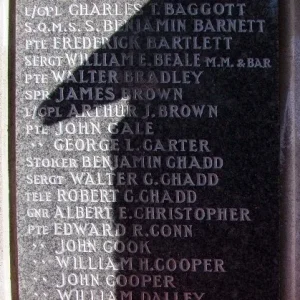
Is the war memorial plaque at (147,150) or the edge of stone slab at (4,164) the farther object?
the edge of stone slab at (4,164)

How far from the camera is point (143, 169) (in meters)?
2.89

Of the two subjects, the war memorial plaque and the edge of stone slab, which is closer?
the war memorial plaque

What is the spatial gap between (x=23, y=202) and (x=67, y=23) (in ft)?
3.15

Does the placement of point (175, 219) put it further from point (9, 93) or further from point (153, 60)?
point (9, 93)

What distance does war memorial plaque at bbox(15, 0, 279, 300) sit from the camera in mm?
2824

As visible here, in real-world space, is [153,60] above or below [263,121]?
above

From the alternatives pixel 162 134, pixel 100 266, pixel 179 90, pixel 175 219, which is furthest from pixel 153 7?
pixel 100 266

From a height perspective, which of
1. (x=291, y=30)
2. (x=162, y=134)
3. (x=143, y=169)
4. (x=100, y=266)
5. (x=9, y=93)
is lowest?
(x=100, y=266)

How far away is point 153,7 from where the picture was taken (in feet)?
9.30

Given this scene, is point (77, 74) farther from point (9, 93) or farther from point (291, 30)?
point (291, 30)

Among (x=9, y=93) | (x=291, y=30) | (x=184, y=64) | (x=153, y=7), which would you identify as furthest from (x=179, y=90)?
(x=9, y=93)

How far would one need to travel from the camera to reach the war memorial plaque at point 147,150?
9.27ft

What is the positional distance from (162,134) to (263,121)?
1.68 feet

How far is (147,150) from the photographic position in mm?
2883
